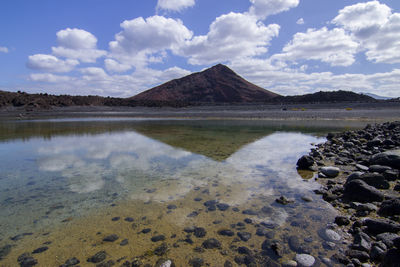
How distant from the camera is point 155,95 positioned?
93.8 metres

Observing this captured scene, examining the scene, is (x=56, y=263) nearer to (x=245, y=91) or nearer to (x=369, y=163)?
(x=369, y=163)

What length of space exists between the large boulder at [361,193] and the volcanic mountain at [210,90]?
3183 inches

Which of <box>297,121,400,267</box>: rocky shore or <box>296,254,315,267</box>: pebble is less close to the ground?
<box>297,121,400,267</box>: rocky shore

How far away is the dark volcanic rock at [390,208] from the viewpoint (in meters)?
4.32

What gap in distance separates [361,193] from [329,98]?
242 ft

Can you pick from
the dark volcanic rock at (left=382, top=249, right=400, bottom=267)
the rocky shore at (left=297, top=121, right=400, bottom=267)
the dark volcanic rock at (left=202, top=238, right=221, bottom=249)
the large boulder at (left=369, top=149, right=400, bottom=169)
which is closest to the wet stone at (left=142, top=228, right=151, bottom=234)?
the dark volcanic rock at (left=202, top=238, right=221, bottom=249)

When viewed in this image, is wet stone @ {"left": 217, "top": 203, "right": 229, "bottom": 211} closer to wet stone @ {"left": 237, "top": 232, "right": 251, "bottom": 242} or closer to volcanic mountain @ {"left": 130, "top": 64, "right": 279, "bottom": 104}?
wet stone @ {"left": 237, "top": 232, "right": 251, "bottom": 242}

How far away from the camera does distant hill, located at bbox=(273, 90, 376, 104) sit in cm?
6492

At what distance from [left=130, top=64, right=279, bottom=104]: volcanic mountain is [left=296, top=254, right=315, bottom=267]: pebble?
8308cm

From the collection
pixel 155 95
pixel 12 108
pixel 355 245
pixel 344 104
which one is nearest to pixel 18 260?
pixel 355 245

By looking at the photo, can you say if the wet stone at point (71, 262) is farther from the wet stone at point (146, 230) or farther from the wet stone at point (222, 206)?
the wet stone at point (222, 206)

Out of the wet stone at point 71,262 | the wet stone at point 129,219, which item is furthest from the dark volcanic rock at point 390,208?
the wet stone at point 71,262

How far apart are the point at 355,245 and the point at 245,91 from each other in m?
93.2

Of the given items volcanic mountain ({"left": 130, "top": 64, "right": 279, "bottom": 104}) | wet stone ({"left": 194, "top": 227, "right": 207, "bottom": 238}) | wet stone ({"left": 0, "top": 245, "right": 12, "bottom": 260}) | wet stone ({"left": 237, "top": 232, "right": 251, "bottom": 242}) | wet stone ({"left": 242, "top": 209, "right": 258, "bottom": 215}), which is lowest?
wet stone ({"left": 0, "top": 245, "right": 12, "bottom": 260})
